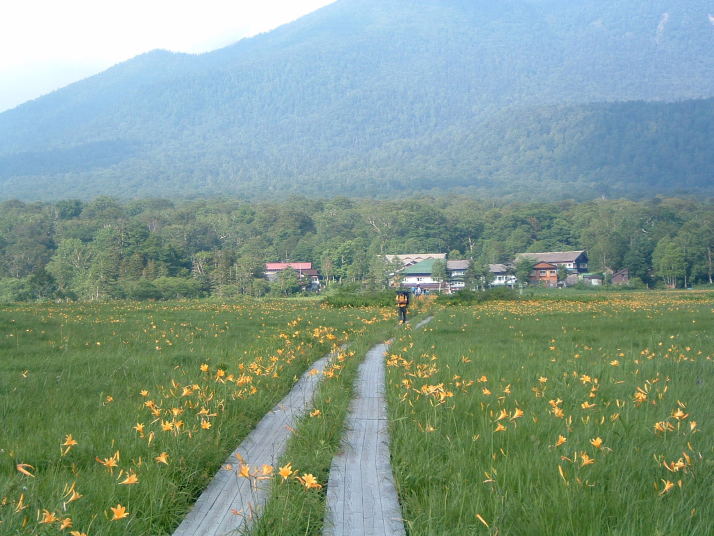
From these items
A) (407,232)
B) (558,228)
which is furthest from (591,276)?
(407,232)

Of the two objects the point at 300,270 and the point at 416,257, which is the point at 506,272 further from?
the point at 300,270

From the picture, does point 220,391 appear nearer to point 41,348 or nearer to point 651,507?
point 651,507

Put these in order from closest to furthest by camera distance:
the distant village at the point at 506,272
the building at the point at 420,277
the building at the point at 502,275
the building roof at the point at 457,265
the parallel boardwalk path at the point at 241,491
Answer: the parallel boardwalk path at the point at 241,491
the distant village at the point at 506,272
the building roof at the point at 457,265
the building at the point at 420,277
the building at the point at 502,275

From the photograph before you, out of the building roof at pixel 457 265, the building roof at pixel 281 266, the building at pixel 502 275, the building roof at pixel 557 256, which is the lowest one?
the building at pixel 502 275

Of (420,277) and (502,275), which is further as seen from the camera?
(502,275)

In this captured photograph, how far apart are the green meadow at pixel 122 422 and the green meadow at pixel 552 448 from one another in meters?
1.24

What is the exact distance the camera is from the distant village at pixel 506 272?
88306 mm

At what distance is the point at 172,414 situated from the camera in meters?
6.28

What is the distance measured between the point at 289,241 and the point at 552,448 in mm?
108557

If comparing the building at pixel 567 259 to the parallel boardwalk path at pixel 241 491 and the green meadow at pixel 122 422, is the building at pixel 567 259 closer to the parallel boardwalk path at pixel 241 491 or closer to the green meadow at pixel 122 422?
the green meadow at pixel 122 422

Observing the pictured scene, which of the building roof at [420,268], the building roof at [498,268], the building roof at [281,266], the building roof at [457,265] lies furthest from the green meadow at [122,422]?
the building roof at [498,268]

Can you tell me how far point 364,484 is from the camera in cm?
504

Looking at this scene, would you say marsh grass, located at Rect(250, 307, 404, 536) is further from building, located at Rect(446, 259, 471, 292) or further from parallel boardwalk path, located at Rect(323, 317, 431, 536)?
building, located at Rect(446, 259, 471, 292)

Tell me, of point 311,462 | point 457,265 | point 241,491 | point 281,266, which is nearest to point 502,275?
point 457,265
